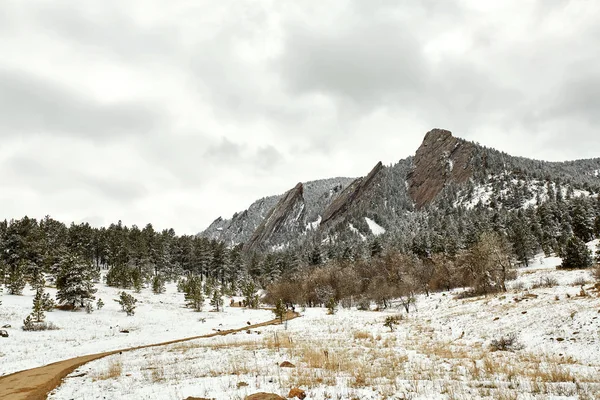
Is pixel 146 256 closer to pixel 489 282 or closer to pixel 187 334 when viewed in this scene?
pixel 187 334

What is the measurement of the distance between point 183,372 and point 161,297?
61.1 metres

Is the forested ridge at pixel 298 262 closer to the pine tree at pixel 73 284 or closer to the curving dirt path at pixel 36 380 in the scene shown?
the pine tree at pixel 73 284

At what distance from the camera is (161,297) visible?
232 feet

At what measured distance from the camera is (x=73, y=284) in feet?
155

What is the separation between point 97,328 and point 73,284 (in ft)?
38.2

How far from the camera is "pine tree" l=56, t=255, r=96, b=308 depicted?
4703 centimetres

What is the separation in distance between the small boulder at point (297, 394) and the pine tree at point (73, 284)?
48.2 meters

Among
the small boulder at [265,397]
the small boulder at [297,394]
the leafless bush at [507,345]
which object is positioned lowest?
the leafless bush at [507,345]

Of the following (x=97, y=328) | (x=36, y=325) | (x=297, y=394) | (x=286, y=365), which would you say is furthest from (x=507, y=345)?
(x=36, y=325)

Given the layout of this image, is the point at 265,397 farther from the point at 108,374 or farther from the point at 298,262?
the point at 298,262

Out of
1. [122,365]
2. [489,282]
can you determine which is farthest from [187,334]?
[489,282]

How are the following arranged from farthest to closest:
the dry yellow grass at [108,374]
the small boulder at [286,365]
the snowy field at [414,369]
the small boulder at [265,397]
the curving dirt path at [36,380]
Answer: the dry yellow grass at [108,374] → the small boulder at [286,365] → the curving dirt path at [36,380] → the snowy field at [414,369] → the small boulder at [265,397]

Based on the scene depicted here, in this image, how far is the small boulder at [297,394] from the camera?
Answer: 987 cm

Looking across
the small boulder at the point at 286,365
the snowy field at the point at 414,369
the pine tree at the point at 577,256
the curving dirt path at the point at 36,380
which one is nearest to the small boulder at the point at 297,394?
the snowy field at the point at 414,369
